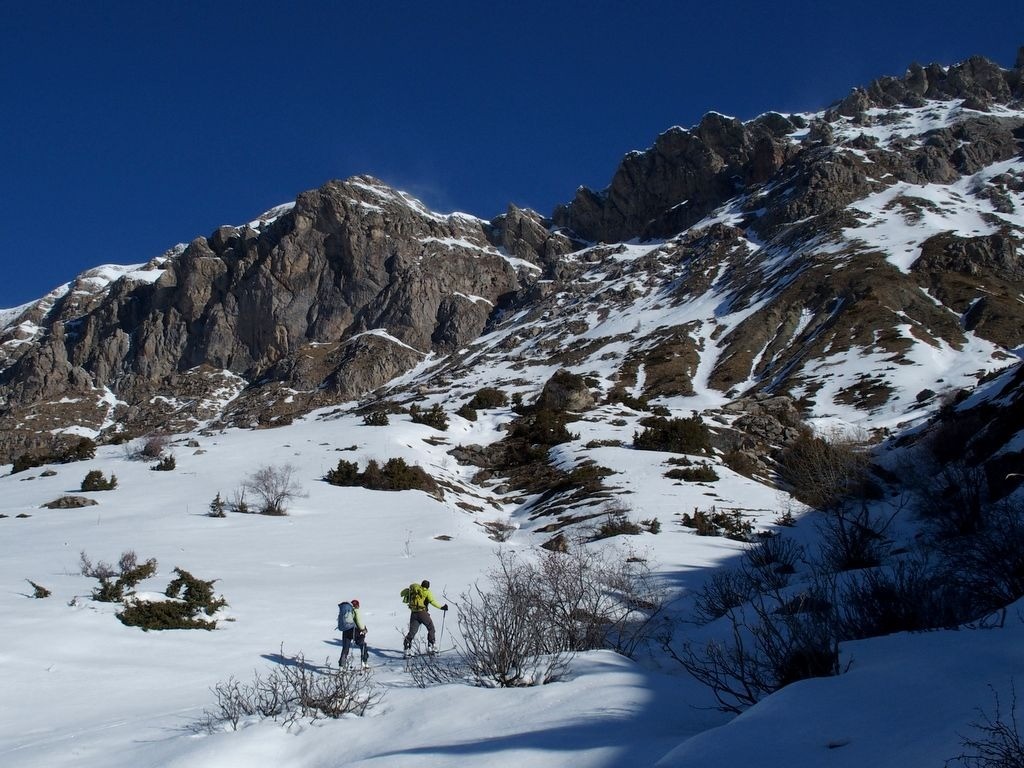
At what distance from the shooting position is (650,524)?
66.8 feet

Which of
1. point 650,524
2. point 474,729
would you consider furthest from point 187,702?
point 650,524

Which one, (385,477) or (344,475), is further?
(344,475)

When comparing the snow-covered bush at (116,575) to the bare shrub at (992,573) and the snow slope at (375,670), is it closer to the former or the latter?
the snow slope at (375,670)

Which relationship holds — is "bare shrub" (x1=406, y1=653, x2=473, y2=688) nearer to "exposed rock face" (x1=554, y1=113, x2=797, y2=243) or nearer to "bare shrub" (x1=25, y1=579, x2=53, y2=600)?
"bare shrub" (x1=25, y1=579, x2=53, y2=600)

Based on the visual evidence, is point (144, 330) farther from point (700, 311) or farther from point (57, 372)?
point (700, 311)

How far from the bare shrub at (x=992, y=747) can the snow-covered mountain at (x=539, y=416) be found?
0.39ft

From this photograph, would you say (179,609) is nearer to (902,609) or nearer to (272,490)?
(902,609)

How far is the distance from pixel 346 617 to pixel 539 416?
2933cm

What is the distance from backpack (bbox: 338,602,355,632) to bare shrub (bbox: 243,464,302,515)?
13.3 metres

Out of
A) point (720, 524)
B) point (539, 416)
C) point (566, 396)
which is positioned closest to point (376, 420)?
point (539, 416)

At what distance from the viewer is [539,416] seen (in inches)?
1531

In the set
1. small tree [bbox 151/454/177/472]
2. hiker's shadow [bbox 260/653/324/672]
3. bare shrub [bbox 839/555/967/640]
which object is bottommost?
bare shrub [bbox 839/555/967/640]

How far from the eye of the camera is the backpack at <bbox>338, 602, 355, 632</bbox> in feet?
32.1

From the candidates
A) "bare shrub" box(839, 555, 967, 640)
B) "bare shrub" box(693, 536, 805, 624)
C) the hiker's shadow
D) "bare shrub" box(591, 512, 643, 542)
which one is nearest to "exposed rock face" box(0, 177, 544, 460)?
"bare shrub" box(591, 512, 643, 542)
